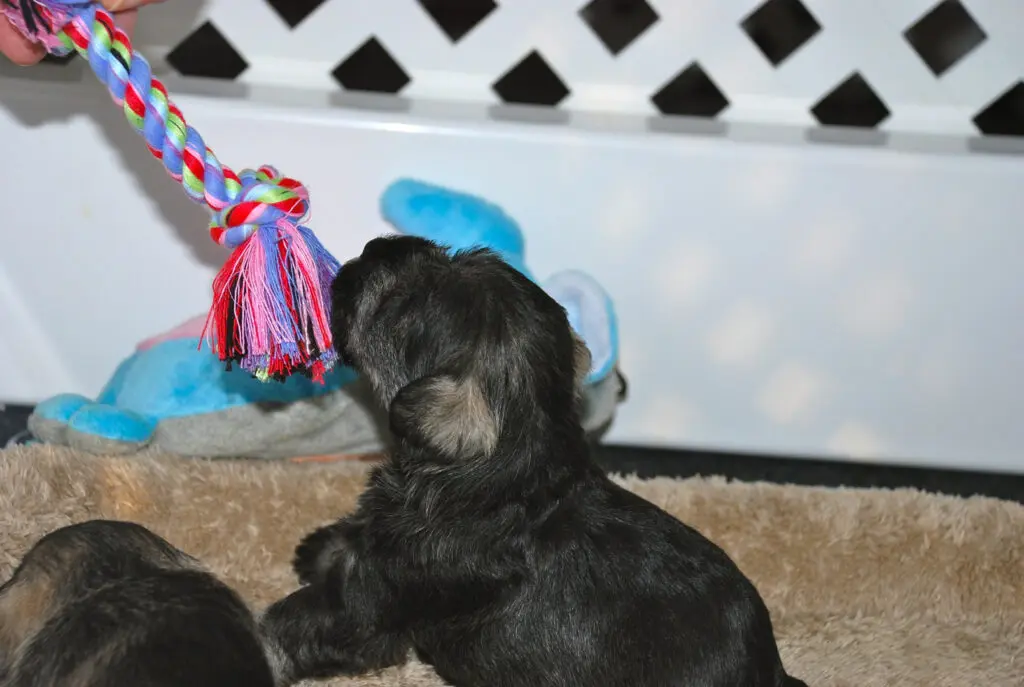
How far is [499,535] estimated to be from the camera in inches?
77.5

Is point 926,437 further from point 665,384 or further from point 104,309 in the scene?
point 104,309

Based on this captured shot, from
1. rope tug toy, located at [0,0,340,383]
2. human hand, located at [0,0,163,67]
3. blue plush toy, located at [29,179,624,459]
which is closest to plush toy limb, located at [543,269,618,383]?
blue plush toy, located at [29,179,624,459]

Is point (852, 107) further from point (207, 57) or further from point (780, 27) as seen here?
point (207, 57)

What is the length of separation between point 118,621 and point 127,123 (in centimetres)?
143

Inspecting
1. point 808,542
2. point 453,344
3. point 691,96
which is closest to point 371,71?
point 691,96

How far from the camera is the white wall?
105 inches

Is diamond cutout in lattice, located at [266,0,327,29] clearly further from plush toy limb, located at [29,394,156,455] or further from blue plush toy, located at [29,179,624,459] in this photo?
plush toy limb, located at [29,394,156,455]

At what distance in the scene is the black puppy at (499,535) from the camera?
6.29 feet

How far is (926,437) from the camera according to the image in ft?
10.2

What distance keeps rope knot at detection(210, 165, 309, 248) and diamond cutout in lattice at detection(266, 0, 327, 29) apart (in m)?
0.87

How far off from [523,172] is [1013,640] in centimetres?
156

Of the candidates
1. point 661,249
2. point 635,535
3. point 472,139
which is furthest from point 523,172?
point 635,535

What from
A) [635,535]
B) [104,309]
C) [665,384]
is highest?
[104,309]

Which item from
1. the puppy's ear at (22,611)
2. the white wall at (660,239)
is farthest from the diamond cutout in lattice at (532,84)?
the puppy's ear at (22,611)
